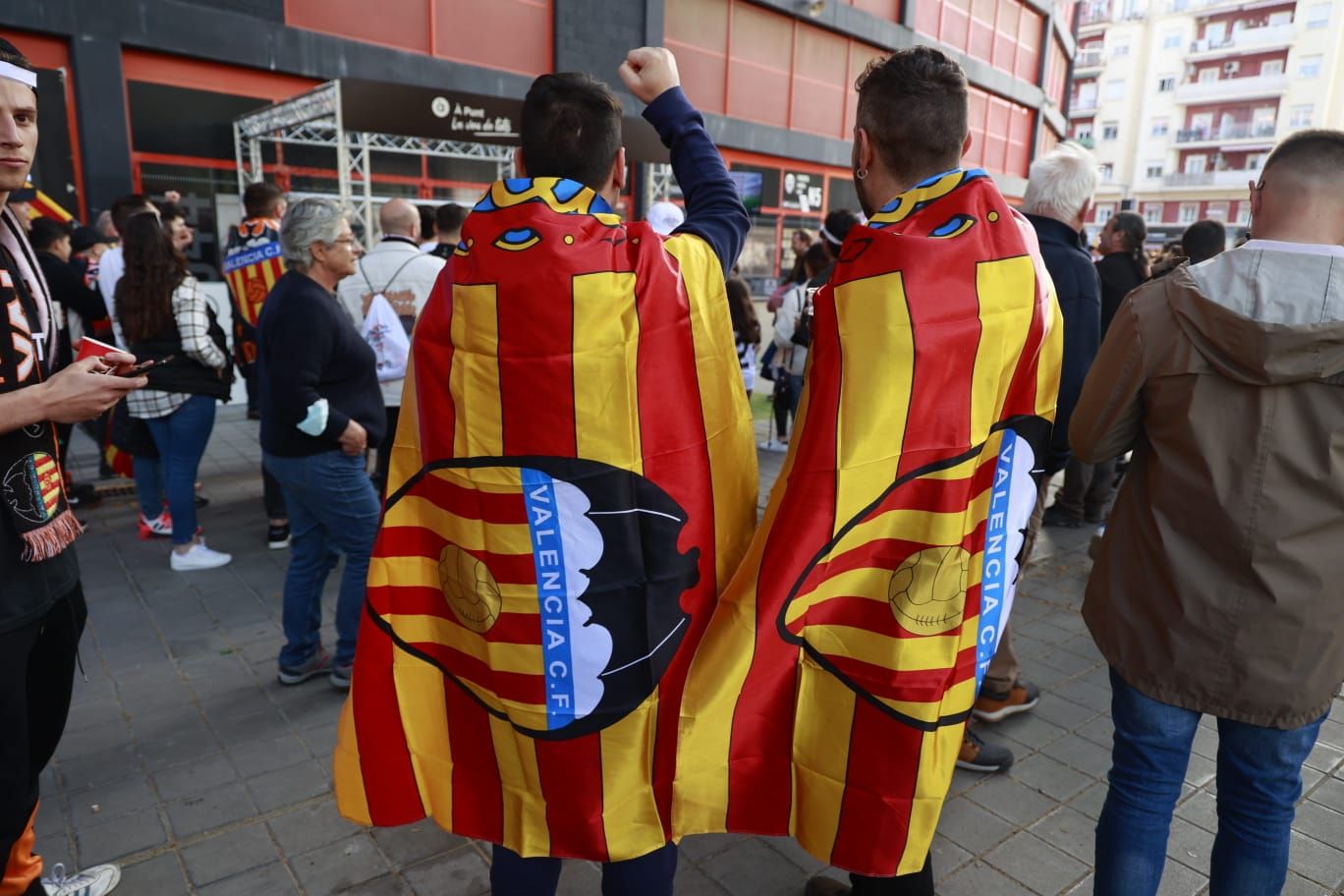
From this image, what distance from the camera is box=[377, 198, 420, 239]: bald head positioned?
5000 mm

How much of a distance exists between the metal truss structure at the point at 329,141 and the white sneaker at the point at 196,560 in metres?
3.84

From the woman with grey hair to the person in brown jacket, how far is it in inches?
105

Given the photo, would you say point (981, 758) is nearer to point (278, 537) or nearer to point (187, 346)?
point (278, 537)

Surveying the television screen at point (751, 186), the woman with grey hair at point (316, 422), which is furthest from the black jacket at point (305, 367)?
the television screen at point (751, 186)

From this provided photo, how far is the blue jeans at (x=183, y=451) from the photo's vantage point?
4828 millimetres

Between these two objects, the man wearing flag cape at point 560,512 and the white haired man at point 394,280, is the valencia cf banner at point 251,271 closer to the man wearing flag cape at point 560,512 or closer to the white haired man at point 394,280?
the white haired man at point 394,280

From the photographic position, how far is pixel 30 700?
202 cm

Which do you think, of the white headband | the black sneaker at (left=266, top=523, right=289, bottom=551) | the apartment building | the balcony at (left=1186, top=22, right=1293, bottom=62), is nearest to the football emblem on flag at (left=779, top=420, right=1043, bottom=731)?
the white headband

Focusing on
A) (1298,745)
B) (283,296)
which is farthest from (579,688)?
(283,296)

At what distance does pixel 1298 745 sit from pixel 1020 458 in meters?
0.91

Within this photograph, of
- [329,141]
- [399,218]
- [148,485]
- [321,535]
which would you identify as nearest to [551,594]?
[321,535]

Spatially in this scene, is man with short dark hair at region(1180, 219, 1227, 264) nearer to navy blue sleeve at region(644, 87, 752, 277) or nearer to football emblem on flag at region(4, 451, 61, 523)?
navy blue sleeve at region(644, 87, 752, 277)

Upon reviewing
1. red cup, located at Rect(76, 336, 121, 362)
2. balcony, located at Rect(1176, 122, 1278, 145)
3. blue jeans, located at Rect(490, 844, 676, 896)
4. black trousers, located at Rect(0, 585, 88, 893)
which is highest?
balcony, located at Rect(1176, 122, 1278, 145)

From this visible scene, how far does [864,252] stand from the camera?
1708mm
